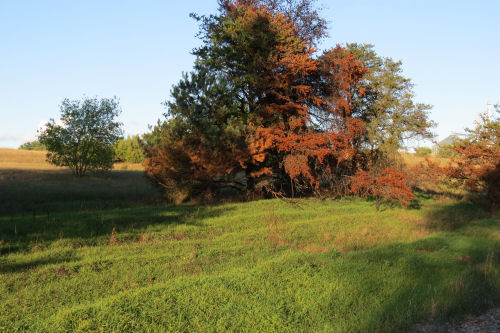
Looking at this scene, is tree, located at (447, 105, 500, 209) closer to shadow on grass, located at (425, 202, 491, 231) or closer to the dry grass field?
shadow on grass, located at (425, 202, 491, 231)

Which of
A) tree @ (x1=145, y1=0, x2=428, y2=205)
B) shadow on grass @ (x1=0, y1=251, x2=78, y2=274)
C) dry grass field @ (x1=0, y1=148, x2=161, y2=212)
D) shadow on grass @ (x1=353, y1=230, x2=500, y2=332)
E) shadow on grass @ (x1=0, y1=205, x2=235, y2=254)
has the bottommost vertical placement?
shadow on grass @ (x1=353, y1=230, x2=500, y2=332)

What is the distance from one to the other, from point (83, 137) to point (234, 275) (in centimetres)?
3331

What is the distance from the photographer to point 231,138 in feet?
65.9

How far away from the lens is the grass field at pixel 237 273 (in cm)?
581

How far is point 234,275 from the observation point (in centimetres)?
752

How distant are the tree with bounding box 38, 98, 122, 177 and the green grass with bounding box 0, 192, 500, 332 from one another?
2420 centimetres

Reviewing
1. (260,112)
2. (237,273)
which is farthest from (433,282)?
(260,112)

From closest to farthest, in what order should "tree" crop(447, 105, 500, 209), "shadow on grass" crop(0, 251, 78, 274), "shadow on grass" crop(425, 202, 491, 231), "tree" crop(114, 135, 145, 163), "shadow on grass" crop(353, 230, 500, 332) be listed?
"shadow on grass" crop(353, 230, 500, 332)
"shadow on grass" crop(0, 251, 78, 274)
"shadow on grass" crop(425, 202, 491, 231)
"tree" crop(447, 105, 500, 209)
"tree" crop(114, 135, 145, 163)

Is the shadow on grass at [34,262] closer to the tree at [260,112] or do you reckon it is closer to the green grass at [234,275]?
the green grass at [234,275]

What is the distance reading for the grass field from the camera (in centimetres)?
581

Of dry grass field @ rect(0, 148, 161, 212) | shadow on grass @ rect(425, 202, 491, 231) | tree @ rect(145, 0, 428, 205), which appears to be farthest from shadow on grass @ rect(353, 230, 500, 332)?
dry grass field @ rect(0, 148, 161, 212)

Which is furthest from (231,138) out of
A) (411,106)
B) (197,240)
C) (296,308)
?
(411,106)

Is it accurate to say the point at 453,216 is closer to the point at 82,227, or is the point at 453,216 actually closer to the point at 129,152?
the point at 82,227

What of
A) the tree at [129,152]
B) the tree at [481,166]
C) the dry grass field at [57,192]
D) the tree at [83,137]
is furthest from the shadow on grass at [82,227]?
the tree at [129,152]
